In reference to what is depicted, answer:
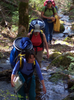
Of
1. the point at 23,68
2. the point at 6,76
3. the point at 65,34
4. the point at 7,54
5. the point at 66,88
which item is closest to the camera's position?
the point at 23,68

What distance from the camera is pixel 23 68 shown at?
3.65 m

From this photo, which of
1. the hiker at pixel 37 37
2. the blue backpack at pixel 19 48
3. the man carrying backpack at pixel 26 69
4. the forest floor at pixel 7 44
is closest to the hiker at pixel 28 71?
the man carrying backpack at pixel 26 69

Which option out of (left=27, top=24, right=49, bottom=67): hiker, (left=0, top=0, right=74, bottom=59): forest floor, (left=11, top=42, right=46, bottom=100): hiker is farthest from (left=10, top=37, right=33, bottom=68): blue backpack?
(left=0, top=0, right=74, bottom=59): forest floor

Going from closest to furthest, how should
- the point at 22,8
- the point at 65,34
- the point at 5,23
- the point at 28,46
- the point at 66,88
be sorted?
the point at 28,46
the point at 66,88
the point at 22,8
the point at 5,23
the point at 65,34

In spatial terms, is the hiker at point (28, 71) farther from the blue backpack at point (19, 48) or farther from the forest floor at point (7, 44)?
the forest floor at point (7, 44)

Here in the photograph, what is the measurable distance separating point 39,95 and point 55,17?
499 cm

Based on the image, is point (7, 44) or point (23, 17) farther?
point (7, 44)

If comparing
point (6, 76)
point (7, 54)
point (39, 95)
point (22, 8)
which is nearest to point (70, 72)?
point (39, 95)

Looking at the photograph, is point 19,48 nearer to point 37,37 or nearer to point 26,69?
point 26,69

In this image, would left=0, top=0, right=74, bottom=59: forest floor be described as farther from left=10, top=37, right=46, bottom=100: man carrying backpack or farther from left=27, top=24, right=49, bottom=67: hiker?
left=10, top=37, right=46, bottom=100: man carrying backpack

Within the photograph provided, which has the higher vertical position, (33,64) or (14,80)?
(33,64)

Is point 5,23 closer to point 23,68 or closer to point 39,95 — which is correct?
point 39,95

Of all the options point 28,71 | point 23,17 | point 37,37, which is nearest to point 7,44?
point 23,17

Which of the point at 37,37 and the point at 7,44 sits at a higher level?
the point at 37,37
